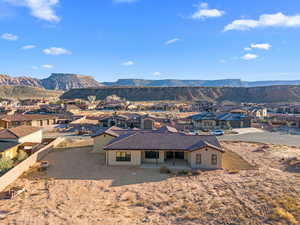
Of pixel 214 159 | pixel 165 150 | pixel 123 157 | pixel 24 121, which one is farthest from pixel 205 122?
pixel 24 121

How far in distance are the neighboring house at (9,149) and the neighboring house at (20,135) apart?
35.3 inches

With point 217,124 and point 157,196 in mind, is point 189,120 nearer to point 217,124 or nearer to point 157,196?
point 217,124

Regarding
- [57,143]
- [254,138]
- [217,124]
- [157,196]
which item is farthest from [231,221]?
[217,124]

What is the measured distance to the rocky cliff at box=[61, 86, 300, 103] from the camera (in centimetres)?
15462

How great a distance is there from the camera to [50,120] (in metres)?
60.8

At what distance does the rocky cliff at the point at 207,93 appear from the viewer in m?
155

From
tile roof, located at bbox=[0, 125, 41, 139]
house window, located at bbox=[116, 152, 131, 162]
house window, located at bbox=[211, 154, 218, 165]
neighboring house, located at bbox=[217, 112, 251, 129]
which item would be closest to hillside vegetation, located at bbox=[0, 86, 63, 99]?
neighboring house, located at bbox=[217, 112, 251, 129]

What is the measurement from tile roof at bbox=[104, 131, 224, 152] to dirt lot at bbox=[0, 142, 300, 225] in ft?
7.77

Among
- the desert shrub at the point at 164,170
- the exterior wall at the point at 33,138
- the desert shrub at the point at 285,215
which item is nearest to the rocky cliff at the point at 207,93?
the exterior wall at the point at 33,138

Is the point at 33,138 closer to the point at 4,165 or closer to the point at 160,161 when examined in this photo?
the point at 4,165

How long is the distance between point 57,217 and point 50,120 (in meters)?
50.7

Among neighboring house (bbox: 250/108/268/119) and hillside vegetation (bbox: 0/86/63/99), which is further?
hillside vegetation (bbox: 0/86/63/99)

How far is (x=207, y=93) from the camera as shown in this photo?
17775 cm

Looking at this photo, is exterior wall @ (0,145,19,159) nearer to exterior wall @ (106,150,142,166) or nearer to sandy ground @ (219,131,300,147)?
exterior wall @ (106,150,142,166)
